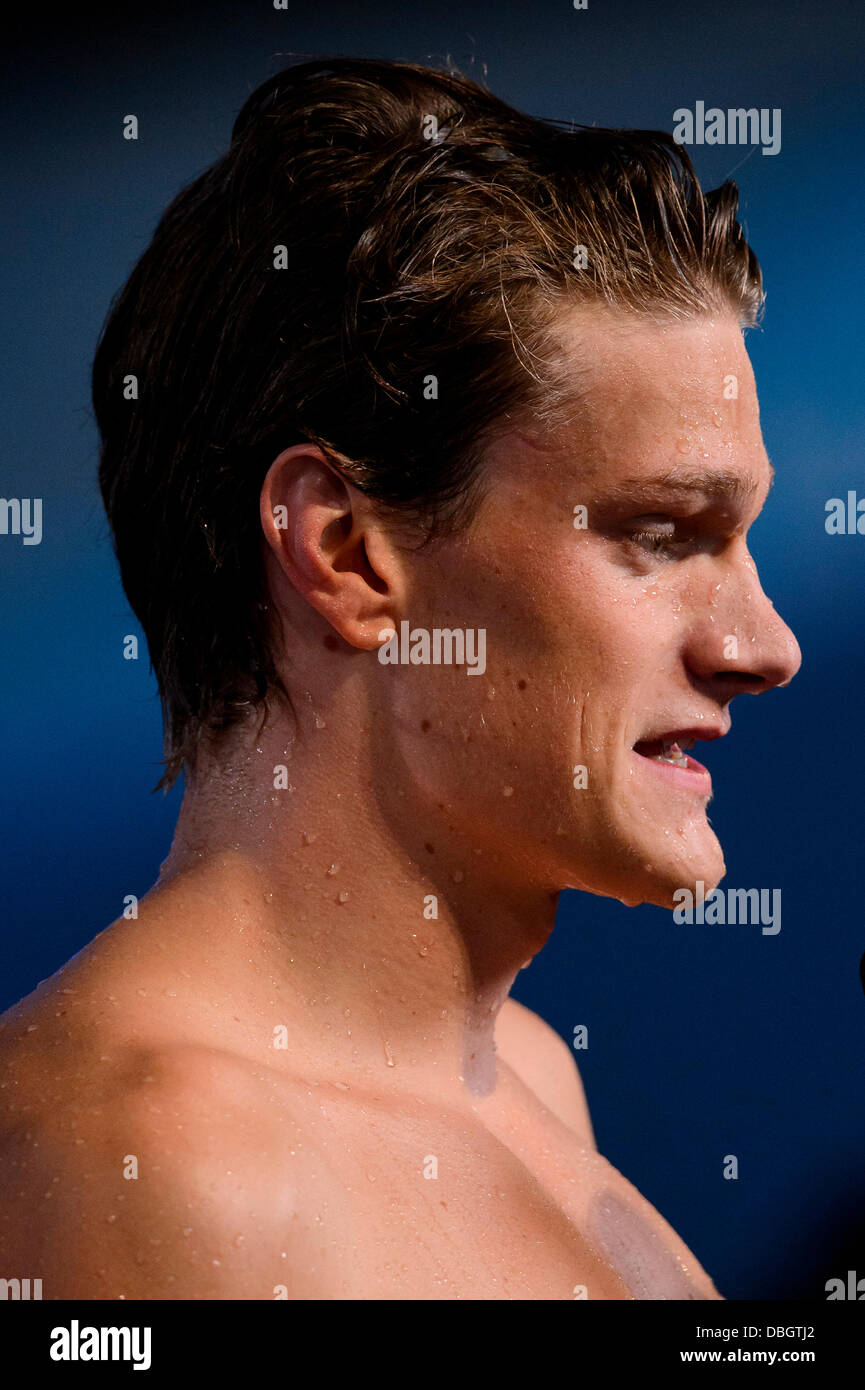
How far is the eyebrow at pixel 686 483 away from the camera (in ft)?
3.21

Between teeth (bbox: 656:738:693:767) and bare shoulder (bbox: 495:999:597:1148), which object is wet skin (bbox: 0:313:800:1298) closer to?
teeth (bbox: 656:738:693:767)

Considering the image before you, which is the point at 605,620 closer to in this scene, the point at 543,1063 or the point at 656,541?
the point at 656,541

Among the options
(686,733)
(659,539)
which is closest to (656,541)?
(659,539)

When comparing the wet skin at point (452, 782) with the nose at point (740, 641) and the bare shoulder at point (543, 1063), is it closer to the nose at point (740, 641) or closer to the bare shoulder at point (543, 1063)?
the nose at point (740, 641)

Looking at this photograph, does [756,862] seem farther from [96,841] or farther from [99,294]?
[99,294]

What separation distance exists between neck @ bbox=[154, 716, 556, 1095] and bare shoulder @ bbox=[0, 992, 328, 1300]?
11 cm

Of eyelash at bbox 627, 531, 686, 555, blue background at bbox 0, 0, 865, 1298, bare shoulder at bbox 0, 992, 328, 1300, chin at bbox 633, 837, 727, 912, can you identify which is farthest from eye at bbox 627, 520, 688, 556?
blue background at bbox 0, 0, 865, 1298

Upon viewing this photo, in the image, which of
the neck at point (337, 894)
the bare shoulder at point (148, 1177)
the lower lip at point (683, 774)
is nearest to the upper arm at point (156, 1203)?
the bare shoulder at point (148, 1177)

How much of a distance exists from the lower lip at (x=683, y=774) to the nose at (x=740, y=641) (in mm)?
65

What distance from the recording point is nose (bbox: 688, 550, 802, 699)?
1006 mm
